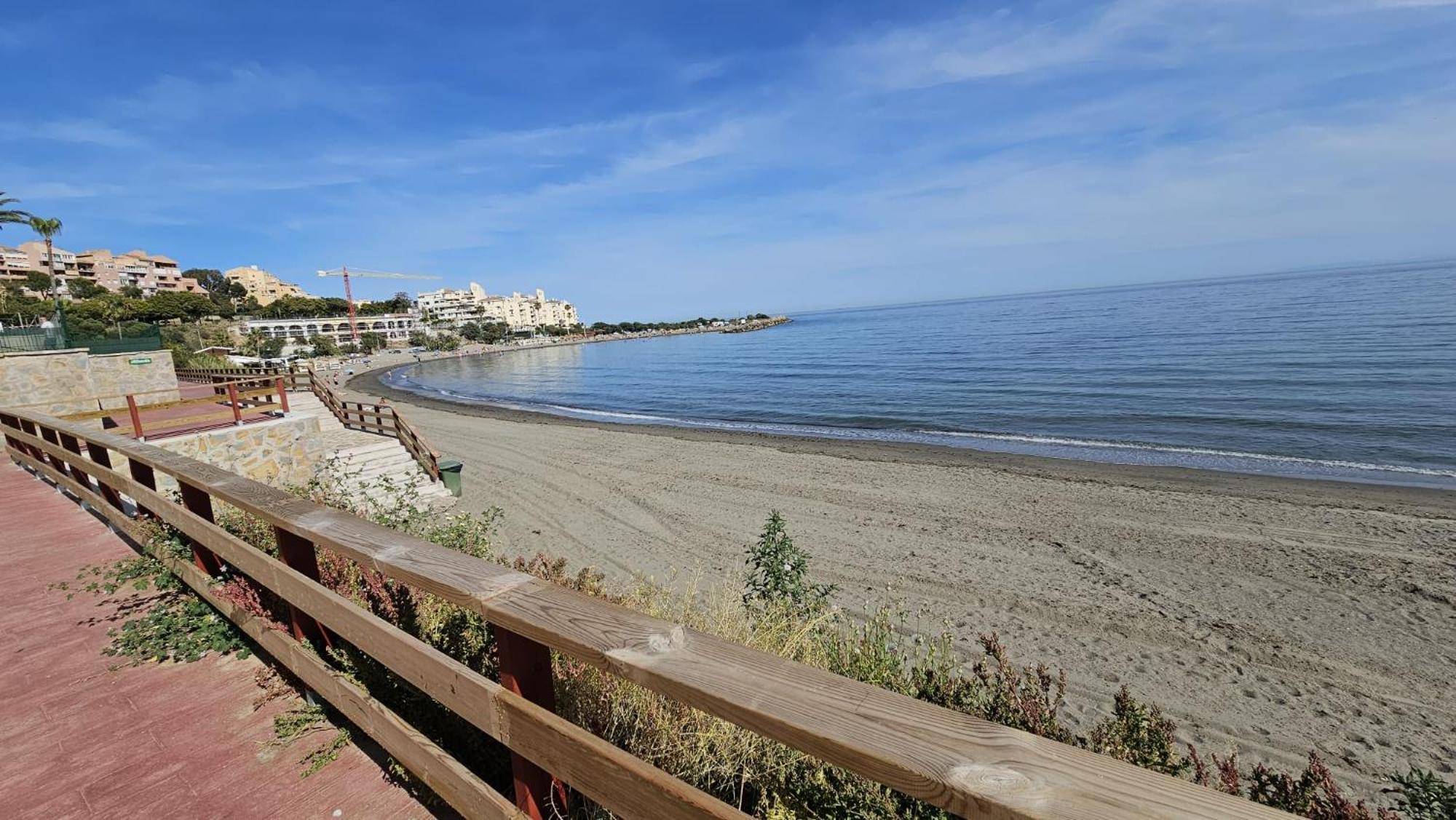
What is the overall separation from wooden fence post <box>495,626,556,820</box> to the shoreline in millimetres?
15579

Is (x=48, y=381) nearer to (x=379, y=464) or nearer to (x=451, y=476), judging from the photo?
(x=379, y=464)

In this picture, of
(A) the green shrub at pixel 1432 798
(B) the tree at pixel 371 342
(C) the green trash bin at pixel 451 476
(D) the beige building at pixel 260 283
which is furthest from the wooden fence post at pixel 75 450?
(D) the beige building at pixel 260 283

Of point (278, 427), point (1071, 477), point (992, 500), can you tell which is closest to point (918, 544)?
point (992, 500)

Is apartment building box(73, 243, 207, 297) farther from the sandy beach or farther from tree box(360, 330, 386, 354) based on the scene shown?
the sandy beach

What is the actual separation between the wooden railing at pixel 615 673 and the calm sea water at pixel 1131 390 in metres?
18.0

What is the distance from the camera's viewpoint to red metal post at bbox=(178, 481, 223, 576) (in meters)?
3.48

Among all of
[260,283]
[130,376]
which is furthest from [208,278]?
[130,376]

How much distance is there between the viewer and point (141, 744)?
266 centimetres

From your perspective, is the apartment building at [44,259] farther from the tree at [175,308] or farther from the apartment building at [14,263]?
the tree at [175,308]

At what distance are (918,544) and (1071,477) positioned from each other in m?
6.19

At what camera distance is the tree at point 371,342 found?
109 m

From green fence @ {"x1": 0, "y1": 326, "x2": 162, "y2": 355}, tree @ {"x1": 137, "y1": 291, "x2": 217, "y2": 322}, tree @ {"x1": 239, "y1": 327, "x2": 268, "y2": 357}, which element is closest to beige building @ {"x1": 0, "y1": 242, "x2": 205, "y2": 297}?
tree @ {"x1": 137, "y1": 291, "x2": 217, "y2": 322}

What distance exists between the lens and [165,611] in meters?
3.76

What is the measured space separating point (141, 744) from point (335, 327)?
5542 inches
